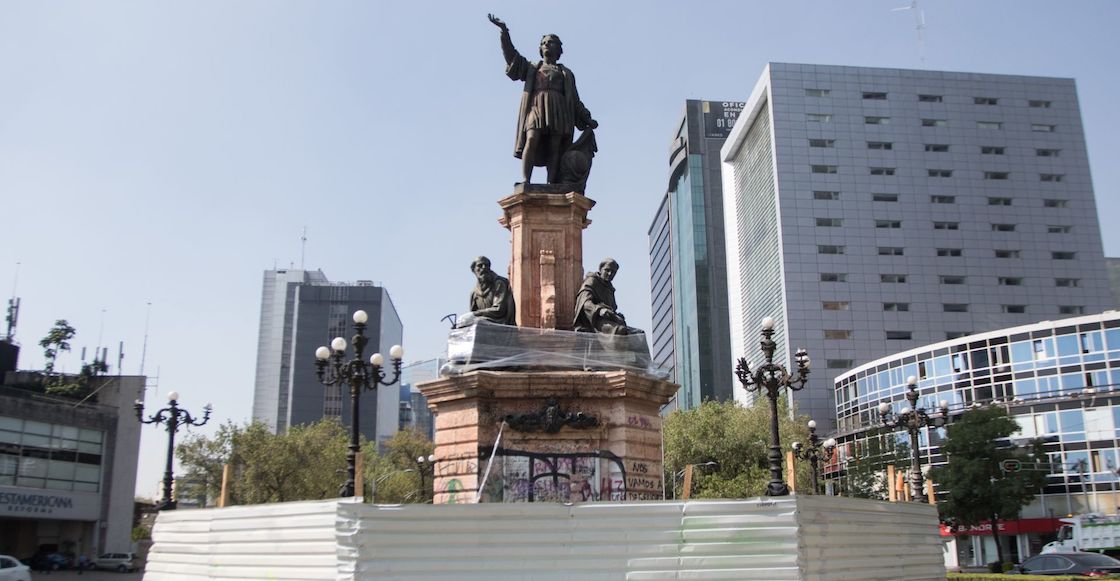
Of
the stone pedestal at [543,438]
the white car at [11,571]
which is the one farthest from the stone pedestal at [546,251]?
the white car at [11,571]

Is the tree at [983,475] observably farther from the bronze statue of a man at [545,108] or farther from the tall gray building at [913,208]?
the bronze statue of a man at [545,108]

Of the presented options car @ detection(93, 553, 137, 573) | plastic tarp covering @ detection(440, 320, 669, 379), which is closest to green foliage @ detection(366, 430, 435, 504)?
car @ detection(93, 553, 137, 573)

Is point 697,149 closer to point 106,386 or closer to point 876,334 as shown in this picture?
point 876,334

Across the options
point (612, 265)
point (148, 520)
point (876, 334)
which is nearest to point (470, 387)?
point (612, 265)

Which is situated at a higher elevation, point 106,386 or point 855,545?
point 106,386

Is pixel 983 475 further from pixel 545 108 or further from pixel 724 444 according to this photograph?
pixel 545 108

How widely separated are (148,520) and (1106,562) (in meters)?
75.0

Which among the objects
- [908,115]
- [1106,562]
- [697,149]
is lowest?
[1106,562]

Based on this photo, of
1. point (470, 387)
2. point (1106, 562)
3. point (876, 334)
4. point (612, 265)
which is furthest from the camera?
point (876, 334)

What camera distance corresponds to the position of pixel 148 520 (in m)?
79.4

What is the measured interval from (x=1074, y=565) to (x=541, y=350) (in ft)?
62.0

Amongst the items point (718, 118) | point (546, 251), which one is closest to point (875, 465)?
point (546, 251)

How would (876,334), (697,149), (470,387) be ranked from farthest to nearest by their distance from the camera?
(697,149), (876,334), (470,387)

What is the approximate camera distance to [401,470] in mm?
64188
